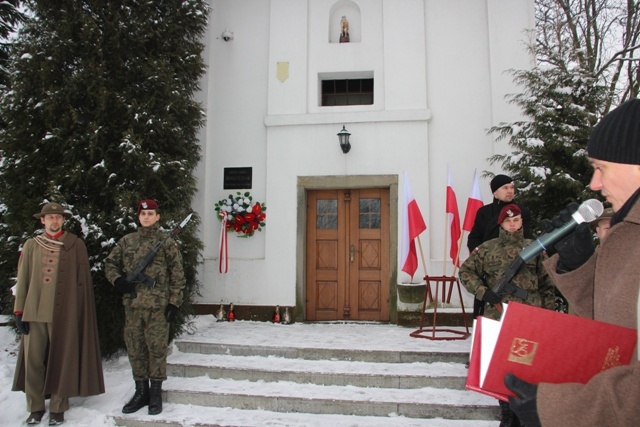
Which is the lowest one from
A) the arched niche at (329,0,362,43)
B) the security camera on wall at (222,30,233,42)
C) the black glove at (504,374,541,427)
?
the black glove at (504,374,541,427)

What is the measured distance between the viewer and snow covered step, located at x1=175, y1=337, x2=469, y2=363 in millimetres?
5531

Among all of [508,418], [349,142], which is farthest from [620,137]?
[349,142]

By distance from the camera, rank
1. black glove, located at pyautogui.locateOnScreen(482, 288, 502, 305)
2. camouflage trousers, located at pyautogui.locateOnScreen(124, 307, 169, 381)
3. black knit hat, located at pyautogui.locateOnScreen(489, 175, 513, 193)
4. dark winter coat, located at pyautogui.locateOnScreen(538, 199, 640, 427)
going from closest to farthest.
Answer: dark winter coat, located at pyautogui.locateOnScreen(538, 199, 640, 427), black glove, located at pyautogui.locateOnScreen(482, 288, 502, 305), camouflage trousers, located at pyautogui.locateOnScreen(124, 307, 169, 381), black knit hat, located at pyautogui.locateOnScreen(489, 175, 513, 193)

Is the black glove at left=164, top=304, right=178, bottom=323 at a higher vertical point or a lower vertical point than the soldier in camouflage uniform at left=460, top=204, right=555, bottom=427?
lower

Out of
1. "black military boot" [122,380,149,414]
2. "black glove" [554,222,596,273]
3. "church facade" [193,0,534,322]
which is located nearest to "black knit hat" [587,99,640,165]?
"black glove" [554,222,596,273]

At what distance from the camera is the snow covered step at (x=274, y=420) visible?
14.6 ft

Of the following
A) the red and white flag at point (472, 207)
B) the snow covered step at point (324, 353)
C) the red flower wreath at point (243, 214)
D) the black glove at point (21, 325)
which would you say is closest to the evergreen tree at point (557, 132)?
the red and white flag at point (472, 207)

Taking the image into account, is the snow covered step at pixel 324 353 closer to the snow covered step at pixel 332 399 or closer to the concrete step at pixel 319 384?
the concrete step at pixel 319 384

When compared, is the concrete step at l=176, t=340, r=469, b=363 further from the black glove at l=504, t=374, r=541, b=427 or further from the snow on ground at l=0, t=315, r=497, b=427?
the black glove at l=504, t=374, r=541, b=427

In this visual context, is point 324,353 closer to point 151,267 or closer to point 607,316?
point 151,267

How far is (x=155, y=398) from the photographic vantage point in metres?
4.68

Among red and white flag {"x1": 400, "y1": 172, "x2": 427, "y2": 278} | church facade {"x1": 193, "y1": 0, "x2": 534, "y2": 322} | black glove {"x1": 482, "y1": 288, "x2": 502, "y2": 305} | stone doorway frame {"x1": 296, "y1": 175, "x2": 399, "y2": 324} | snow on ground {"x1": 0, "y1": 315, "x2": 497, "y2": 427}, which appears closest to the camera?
black glove {"x1": 482, "y1": 288, "x2": 502, "y2": 305}

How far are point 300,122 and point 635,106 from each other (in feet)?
22.4

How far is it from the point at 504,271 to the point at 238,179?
5017mm
